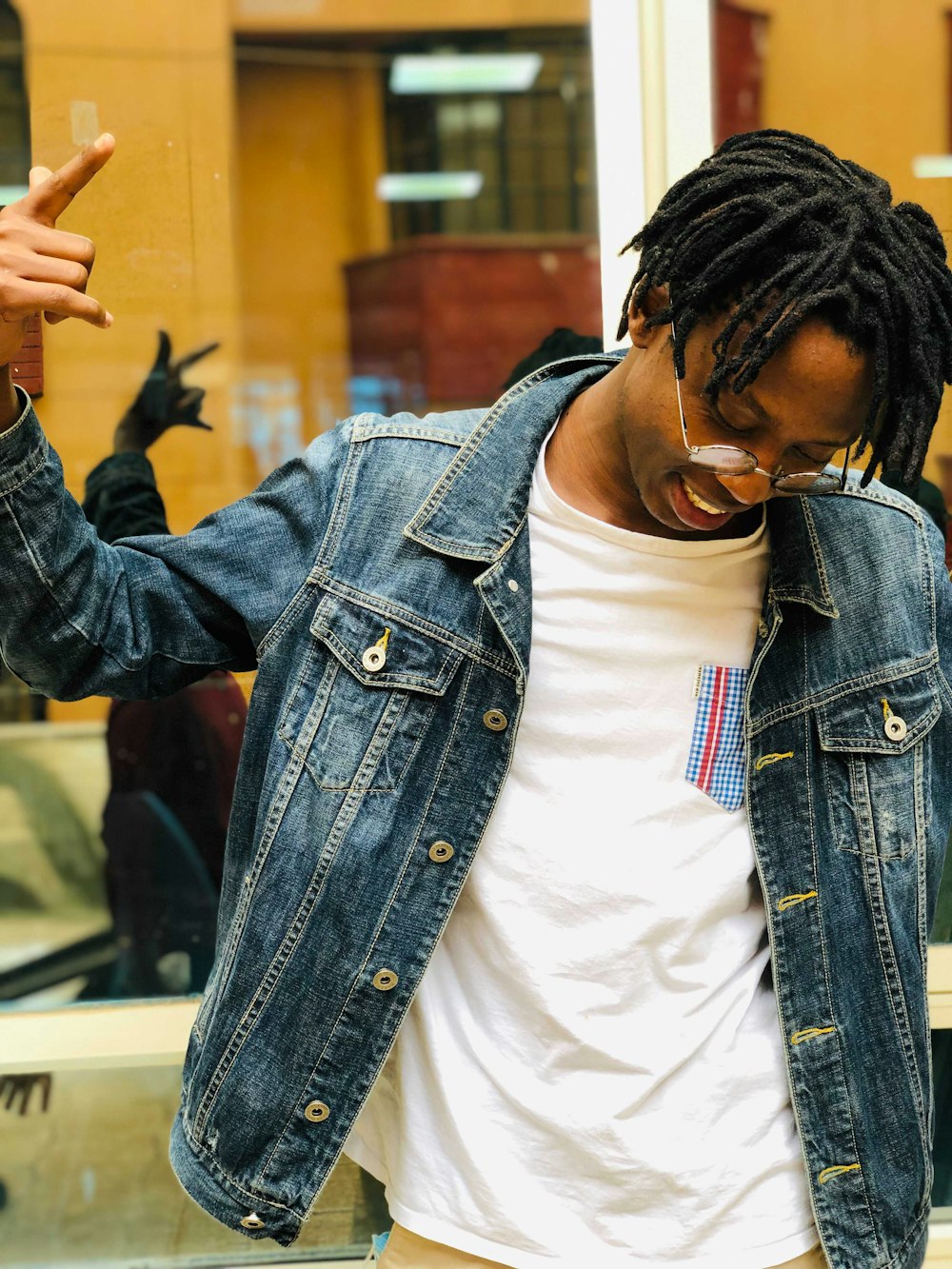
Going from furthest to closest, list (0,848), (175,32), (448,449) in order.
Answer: (0,848) → (175,32) → (448,449)

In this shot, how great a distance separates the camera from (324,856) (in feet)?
4.81

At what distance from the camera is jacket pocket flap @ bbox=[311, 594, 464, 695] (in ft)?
4.85

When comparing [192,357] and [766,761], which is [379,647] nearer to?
[766,761]

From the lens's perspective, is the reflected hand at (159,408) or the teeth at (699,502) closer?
the teeth at (699,502)

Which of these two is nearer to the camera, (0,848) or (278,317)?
(0,848)

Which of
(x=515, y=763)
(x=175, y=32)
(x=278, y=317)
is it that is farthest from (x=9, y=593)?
(x=278, y=317)

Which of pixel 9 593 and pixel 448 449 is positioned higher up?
pixel 448 449

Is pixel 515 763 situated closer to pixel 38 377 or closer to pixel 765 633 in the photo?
pixel 765 633

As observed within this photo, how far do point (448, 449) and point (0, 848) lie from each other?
339 centimetres

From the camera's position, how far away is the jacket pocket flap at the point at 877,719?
1.56 metres

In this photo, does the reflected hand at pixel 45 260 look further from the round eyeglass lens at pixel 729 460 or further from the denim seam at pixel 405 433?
the round eyeglass lens at pixel 729 460

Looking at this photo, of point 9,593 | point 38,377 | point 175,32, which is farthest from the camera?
Answer: point 175,32

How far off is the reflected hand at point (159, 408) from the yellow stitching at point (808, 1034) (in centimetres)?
163

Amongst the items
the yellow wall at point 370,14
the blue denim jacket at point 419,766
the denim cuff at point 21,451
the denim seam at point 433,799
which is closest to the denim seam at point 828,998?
the blue denim jacket at point 419,766
